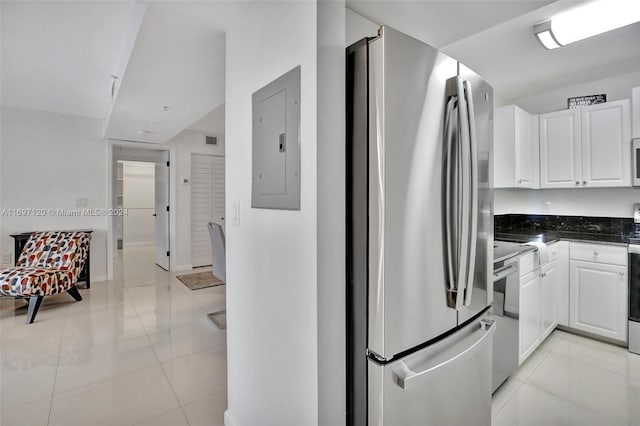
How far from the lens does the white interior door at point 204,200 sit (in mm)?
5859

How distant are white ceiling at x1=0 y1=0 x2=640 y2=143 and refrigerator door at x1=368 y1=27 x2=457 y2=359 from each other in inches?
17.3

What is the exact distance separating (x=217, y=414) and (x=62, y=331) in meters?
2.26

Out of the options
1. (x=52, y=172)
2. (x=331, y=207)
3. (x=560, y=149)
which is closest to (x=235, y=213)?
(x=331, y=207)

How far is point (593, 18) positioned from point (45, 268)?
560cm

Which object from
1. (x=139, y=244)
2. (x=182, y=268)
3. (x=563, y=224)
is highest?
(x=563, y=224)

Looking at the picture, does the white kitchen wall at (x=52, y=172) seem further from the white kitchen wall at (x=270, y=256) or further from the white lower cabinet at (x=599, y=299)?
the white lower cabinet at (x=599, y=299)

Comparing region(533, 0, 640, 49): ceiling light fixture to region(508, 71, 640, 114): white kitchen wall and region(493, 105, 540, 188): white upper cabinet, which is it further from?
region(508, 71, 640, 114): white kitchen wall

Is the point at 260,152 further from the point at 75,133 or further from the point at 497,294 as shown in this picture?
the point at 75,133

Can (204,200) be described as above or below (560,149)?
below

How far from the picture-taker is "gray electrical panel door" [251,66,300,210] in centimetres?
119

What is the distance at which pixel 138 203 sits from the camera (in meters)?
8.82

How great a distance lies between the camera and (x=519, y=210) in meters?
3.76

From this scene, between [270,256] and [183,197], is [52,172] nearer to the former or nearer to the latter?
[183,197]

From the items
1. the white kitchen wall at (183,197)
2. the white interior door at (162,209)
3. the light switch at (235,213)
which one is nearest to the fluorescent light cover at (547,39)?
the light switch at (235,213)
